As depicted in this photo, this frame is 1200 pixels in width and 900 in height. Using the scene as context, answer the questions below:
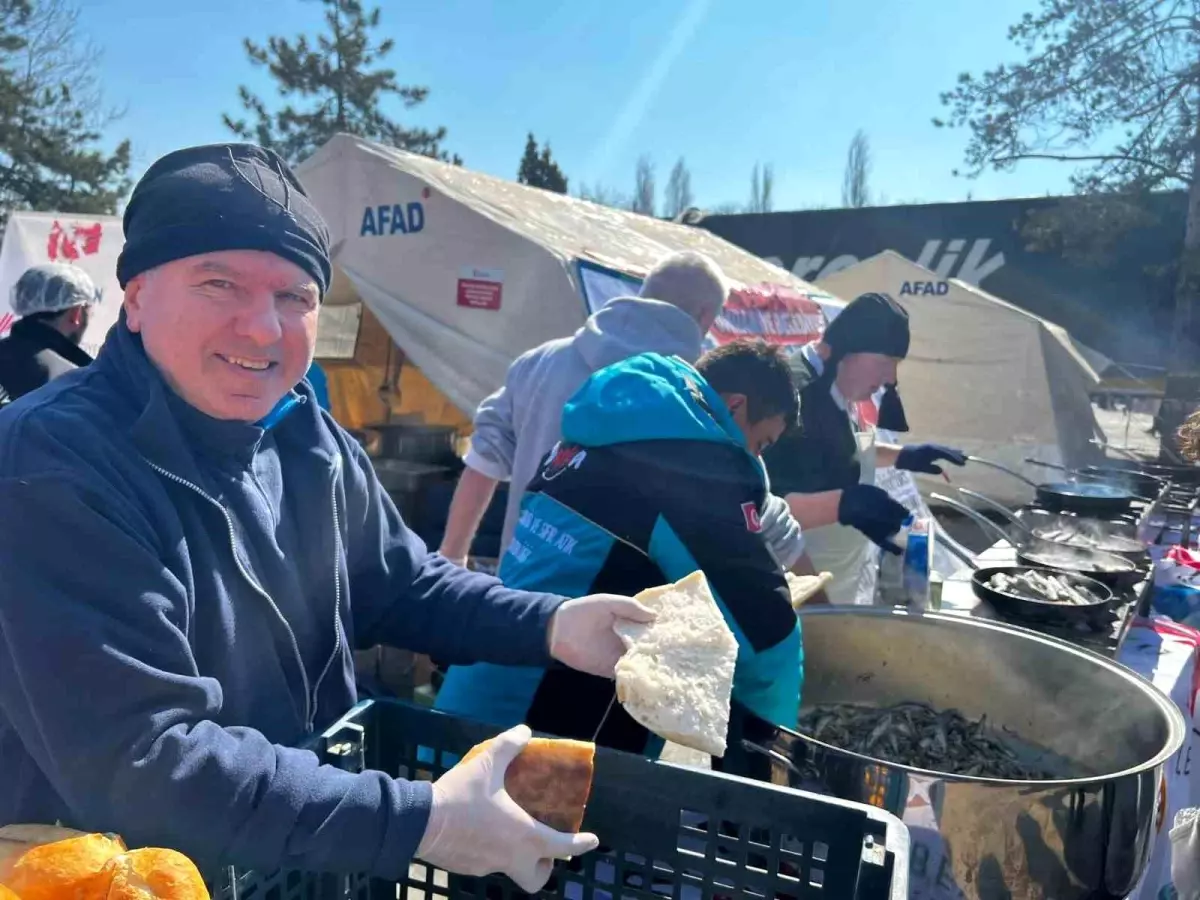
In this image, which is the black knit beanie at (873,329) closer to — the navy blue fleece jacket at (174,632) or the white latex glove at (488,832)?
the navy blue fleece jacket at (174,632)

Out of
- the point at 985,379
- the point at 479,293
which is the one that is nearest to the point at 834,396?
the point at 479,293

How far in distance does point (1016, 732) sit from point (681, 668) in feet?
4.38

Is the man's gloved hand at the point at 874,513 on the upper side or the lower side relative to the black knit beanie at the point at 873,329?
lower

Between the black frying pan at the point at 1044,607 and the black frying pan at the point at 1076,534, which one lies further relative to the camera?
the black frying pan at the point at 1076,534

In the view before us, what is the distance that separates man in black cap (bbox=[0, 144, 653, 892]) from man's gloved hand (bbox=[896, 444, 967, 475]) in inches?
133

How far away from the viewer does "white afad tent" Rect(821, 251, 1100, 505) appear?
446 inches

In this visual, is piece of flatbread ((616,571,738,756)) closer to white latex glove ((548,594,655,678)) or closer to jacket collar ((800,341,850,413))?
white latex glove ((548,594,655,678))

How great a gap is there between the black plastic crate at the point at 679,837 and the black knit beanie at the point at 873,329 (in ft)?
9.59

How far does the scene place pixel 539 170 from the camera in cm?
2781

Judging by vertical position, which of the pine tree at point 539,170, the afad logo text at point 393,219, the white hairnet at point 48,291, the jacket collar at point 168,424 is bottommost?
the jacket collar at point 168,424

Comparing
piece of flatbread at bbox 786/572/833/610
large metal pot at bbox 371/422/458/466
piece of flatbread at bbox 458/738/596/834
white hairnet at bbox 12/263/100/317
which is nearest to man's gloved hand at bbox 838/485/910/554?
piece of flatbread at bbox 786/572/833/610

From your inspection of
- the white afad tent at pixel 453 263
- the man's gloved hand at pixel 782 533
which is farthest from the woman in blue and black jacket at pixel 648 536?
the white afad tent at pixel 453 263

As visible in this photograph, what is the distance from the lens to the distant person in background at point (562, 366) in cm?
324

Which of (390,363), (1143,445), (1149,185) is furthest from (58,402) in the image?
(1143,445)
